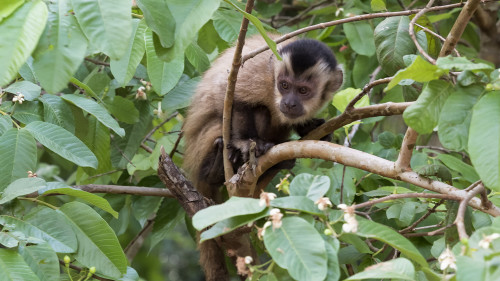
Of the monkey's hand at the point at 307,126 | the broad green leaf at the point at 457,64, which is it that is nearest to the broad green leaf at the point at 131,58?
the broad green leaf at the point at 457,64

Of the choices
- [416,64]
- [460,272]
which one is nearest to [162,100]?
[416,64]

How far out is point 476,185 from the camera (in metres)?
2.12

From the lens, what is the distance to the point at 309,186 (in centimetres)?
189

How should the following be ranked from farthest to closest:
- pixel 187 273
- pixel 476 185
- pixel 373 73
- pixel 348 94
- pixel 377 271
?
pixel 187 273, pixel 373 73, pixel 348 94, pixel 476 185, pixel 377 271

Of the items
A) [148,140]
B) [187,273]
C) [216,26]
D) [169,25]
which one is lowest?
[187,273]

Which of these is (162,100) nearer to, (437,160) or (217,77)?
(217,77)

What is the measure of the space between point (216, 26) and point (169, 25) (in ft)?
5.73

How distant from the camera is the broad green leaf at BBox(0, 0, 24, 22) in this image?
5.14ft

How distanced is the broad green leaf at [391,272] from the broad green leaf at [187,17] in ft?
2.45

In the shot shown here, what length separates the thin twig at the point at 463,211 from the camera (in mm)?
1619

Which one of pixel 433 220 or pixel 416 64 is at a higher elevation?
pixel 416 64

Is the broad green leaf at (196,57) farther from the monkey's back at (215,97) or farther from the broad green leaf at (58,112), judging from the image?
the broad green leaf at (58,112)

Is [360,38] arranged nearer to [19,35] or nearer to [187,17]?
[187,17]

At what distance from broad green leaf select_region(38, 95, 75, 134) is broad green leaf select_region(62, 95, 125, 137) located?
0.06 m
